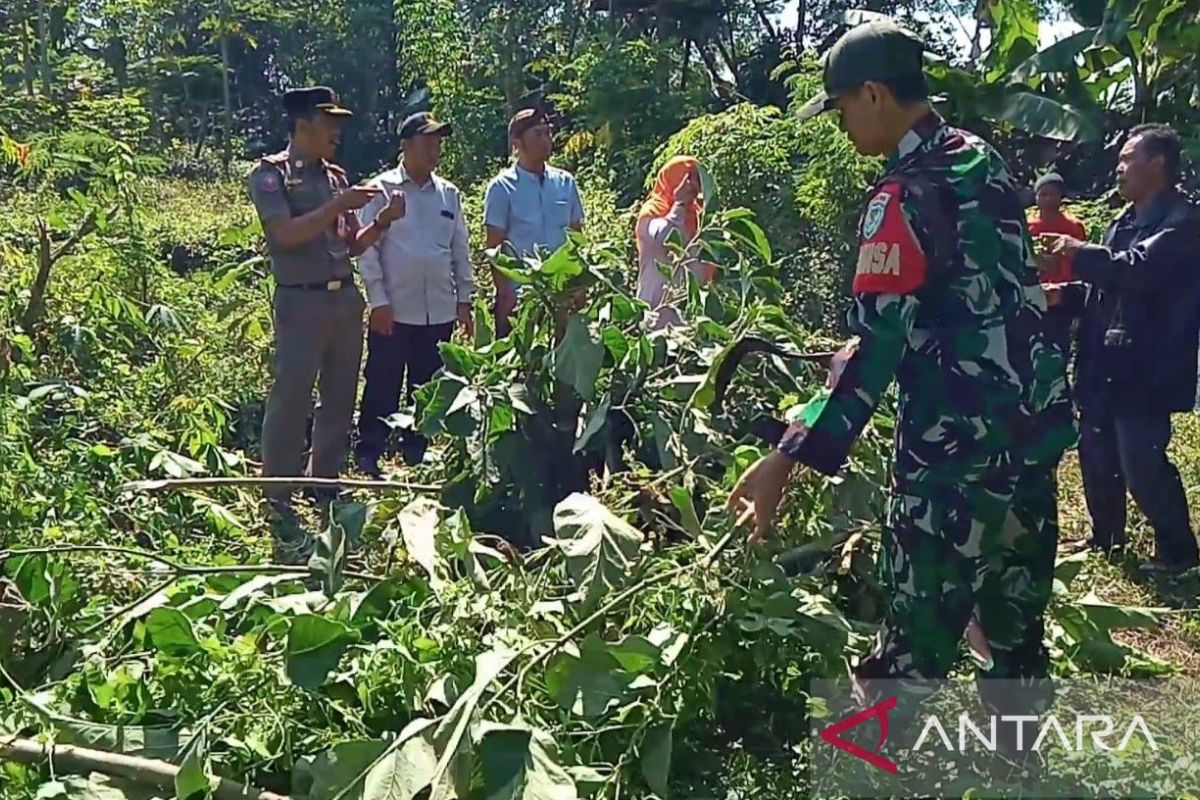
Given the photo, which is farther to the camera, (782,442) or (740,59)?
(740,59)

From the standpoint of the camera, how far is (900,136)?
242 centimetres

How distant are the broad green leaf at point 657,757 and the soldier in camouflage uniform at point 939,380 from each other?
0.43 m

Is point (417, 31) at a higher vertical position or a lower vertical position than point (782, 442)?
higher

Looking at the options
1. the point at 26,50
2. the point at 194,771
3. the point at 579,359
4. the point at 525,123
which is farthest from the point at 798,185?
the point at 26,50

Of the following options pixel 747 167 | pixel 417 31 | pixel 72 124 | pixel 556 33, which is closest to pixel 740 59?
pixel 556 33

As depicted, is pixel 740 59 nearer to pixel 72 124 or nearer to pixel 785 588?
pixel 72 124

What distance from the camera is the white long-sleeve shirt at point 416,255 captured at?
5.10 meters

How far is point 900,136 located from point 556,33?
693 inches

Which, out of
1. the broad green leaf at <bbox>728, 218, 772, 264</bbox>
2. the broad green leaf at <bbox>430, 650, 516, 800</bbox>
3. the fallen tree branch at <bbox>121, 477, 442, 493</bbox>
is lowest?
the broad green leaf at <bbox>430, 650, 516, 800</bbox>

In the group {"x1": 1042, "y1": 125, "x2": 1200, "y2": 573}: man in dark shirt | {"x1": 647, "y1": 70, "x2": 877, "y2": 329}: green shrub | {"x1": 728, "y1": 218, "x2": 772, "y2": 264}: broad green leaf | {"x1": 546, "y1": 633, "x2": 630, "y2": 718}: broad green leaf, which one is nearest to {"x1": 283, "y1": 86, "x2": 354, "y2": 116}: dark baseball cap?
{"x1": 728, "y1": 218, "x2": 772, "y2": 264}: broad green leaf

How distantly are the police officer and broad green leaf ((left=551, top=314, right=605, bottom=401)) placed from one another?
142 cm

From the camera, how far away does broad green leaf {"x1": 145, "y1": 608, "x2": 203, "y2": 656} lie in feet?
8.38

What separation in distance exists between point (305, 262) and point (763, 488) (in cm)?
255

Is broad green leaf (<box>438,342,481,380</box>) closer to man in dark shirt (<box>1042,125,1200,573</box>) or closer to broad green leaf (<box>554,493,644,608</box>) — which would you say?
broad green leaf (<box>554,493,644,608</box>)
